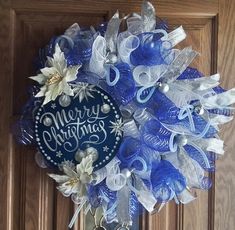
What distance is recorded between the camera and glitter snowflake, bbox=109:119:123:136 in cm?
108

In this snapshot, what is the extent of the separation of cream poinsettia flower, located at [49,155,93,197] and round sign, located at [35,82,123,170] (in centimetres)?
2

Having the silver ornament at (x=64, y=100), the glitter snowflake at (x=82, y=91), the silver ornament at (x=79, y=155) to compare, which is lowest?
the silver ornament at (x=79, y=155)

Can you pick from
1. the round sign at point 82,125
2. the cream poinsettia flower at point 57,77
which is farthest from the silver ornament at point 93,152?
the cream poinsettia flower at point 57,77

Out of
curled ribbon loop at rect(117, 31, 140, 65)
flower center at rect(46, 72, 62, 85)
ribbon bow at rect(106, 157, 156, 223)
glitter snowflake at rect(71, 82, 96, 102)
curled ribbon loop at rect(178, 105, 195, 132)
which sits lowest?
ribbon bow at rect(106, 157, 156, 223)

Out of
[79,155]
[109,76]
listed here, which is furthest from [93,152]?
[109,76]

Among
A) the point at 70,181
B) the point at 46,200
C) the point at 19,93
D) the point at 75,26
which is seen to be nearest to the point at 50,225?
the point at 46,200

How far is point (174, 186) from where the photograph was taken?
3.63 feet

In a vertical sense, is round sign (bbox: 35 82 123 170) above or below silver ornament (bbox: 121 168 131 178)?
above

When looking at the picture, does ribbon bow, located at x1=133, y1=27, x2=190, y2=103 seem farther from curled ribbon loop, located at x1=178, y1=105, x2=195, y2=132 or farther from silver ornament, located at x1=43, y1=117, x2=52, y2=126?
silver ornament, located at x1=43, y1=117, x2=52, y2=126

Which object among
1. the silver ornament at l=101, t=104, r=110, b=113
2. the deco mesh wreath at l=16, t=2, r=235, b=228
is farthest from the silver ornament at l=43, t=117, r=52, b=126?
the silver ornament at l=101, t=104, r=110, b=113

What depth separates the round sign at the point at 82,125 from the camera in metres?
1.09

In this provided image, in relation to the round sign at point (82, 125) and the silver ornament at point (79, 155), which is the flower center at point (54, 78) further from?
the silver ornament at point (79, 155)

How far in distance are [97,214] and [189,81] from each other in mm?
351

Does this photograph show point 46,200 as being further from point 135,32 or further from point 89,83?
point 135,32
